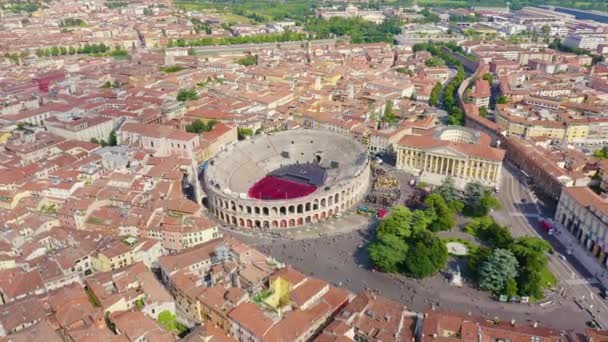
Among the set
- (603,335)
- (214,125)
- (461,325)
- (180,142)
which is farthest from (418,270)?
(214,125)

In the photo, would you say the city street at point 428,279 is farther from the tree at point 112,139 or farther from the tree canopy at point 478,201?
the tree at point 112,139

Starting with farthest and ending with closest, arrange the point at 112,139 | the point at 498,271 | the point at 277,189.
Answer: the point at 112,139, the point at 277,189, the point at 498,271

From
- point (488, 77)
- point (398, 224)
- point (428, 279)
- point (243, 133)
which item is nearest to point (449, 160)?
point (398, 224)

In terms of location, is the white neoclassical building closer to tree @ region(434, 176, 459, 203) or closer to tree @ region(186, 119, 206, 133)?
tree @ region(434, 176, 459, 203)

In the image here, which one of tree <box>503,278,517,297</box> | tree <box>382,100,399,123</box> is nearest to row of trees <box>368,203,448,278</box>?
tree <box>503,278,517,297</box>

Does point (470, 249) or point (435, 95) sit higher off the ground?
point (435, 95)

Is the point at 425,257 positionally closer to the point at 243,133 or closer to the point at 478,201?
the point at 478,201

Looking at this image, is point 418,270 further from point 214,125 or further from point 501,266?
point 214,125
